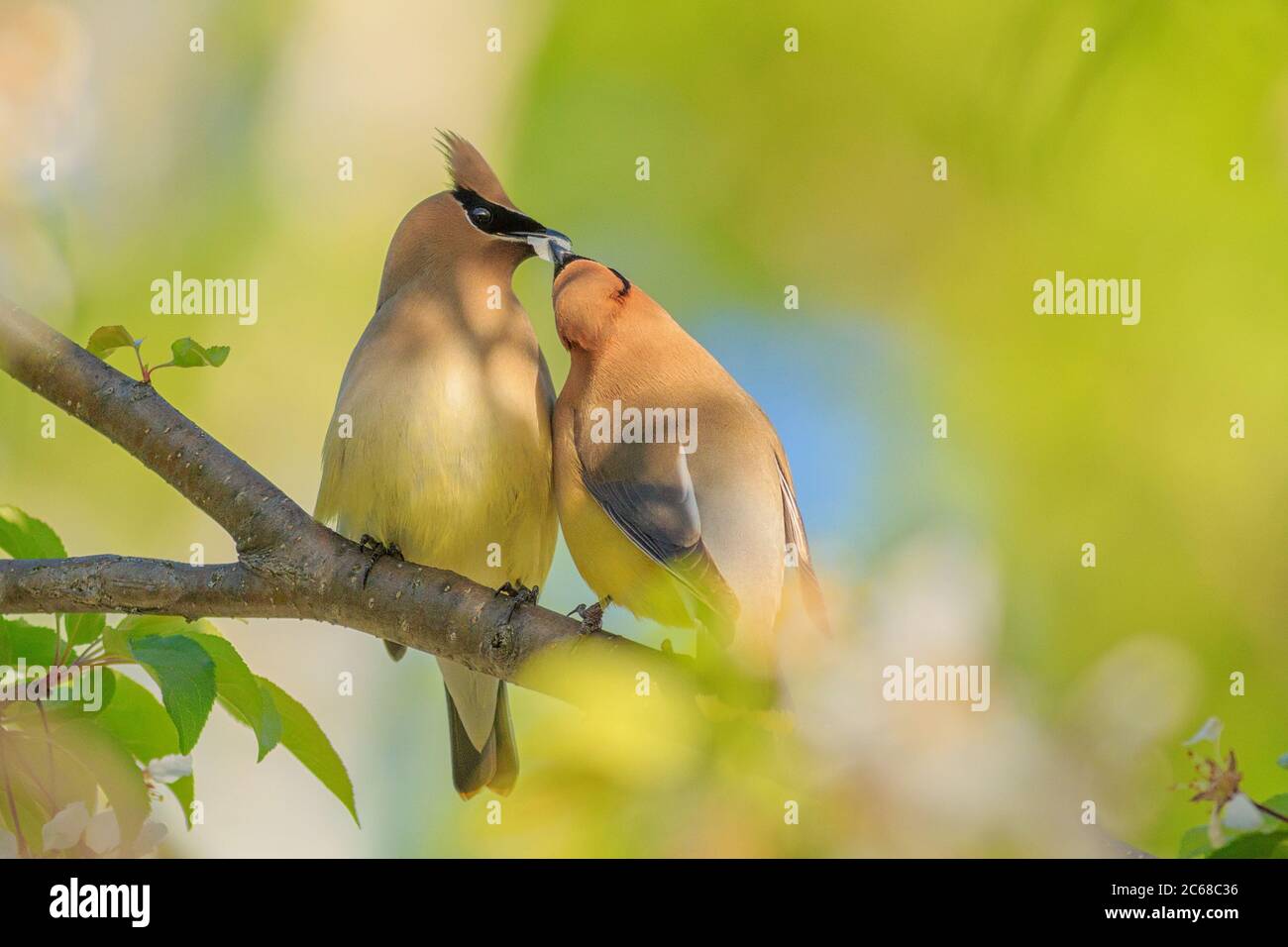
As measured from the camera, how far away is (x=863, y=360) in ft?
16.4

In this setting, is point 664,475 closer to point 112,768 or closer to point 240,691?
point 240,691

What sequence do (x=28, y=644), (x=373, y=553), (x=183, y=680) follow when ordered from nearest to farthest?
1. (x=183, y=680)
2. (x=28, y=644)
3. (x=373, y=553)

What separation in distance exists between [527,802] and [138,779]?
1184 mm

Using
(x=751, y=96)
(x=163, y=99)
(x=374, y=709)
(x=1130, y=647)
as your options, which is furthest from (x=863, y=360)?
(x=1130, y=647)

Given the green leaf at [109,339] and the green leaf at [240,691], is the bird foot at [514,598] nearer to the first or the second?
the green leaf at [240,691]

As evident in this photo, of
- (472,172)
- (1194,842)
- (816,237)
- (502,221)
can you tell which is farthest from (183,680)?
(816,237)

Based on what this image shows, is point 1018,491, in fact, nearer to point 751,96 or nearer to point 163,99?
point 751,96

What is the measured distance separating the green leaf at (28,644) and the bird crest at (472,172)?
171 centimetres

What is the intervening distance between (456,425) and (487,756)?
3.16 feet

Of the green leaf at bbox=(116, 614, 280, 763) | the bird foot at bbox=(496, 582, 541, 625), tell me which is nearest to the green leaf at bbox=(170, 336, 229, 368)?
the green leaf at bbox=(116, 614, 280, 763)

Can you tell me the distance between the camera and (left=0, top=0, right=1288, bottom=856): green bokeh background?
14.2 feet

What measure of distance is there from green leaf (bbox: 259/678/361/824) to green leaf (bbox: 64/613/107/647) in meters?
0.32

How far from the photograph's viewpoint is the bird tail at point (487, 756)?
3.51 meters

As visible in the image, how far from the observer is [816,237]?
18.1 ft
